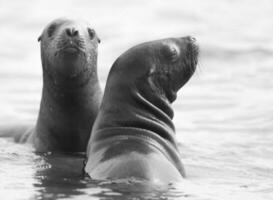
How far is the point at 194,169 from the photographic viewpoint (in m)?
13.3

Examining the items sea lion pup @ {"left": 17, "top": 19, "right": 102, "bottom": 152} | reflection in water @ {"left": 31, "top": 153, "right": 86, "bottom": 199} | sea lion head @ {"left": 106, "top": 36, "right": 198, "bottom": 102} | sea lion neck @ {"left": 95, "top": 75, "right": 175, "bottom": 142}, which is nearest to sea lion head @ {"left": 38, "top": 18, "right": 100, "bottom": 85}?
sea lion pup @ {"left": 17, "top": 19, "right": 102, "bottom": 152}

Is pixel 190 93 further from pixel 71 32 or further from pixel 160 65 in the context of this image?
pixel 160 65

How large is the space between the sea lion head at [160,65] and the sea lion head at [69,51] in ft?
4.26

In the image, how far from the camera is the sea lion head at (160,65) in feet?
40.4

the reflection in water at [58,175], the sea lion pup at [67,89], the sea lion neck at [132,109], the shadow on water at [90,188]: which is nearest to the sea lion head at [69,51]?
the sea lion pup at [67,89]

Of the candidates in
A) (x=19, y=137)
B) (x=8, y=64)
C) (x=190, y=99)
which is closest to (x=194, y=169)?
(x=19, y=137)

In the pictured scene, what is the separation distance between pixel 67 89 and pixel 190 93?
8.17 metres

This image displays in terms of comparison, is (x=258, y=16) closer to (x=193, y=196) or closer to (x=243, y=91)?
(x=243, y=91)

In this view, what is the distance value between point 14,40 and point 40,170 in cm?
1489

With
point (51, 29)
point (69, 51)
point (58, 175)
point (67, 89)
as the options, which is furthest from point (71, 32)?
point (58, 175)

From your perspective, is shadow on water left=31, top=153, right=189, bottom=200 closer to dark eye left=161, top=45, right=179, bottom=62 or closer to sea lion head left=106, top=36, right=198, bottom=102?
sea lion head left=106, top=36, right=198, bottom=102

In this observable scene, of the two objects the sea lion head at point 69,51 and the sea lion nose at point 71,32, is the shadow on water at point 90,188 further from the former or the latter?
the sea lion nose at point 71,32

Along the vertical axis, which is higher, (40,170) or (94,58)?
(94,58)

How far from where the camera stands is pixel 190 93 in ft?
72.7
